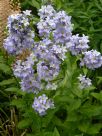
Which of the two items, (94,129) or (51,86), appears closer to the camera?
(51,86)

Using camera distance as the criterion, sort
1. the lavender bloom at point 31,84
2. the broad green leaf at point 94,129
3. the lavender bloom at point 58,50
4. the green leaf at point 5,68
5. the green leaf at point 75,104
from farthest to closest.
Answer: the green leaf at point 5,68 < the broad green leaf at point 94,129 < the green leaf at point 75,104 < the lavender bloom at point 31,84 < the lavender bloom at point 58,50

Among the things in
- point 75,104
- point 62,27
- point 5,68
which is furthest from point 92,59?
point 5,68

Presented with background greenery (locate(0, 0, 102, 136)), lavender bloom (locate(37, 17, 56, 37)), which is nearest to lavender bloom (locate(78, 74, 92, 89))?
background greenery (locate(0, 0, 102, 136))

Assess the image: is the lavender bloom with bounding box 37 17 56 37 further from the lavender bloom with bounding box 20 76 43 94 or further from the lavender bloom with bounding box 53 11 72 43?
the lavender bloom with bounding box 20 76 43 94

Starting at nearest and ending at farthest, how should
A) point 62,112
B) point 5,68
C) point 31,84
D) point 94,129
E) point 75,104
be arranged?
1. point 31,84
2. point 75,104
3. point 94,129
4. point 62,112
5. point 5,68

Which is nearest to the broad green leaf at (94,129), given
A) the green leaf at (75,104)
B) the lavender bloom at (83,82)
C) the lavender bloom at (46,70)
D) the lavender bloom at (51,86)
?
the green leaf at (75,104)

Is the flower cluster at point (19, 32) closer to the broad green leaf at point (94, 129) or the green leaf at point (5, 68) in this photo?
the green leaf at point (5, 68)

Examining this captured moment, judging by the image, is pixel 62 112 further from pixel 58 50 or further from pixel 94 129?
pixel 58 50
